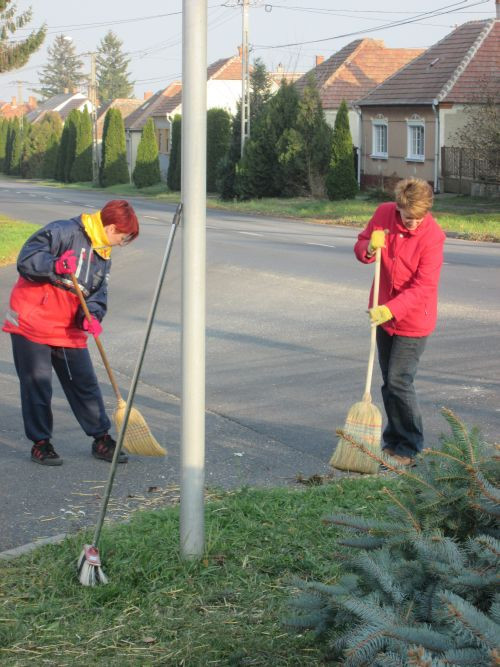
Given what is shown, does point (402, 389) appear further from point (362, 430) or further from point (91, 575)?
point (91, 575)

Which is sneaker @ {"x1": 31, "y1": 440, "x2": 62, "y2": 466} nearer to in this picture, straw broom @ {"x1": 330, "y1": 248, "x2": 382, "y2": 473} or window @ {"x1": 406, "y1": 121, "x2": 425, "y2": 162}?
straw broom @ {"x1": 330, "y1": 248, "x2": 382, "y2": 473}

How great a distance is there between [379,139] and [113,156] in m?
26.6

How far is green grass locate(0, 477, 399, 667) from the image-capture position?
12.2 ft

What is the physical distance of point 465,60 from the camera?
40156 mm

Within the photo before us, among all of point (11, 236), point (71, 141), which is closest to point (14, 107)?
point (71, 141)

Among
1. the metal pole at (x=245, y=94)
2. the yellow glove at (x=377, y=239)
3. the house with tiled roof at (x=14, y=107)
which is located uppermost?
the house with tiled roof at (x=14, y=107)

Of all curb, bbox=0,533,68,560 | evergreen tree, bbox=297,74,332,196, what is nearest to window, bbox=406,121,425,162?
evergreen tree, bbox=297,74,332,196

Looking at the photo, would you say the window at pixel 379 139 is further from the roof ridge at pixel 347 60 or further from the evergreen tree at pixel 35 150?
the evergreen tree at pixel 35 150

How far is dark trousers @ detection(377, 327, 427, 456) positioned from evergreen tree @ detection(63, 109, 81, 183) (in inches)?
2738

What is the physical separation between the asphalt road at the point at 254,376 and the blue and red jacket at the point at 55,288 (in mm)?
847

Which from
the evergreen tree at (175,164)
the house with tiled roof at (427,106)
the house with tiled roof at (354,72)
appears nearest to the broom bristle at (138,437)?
the house with tiled roof at (427,106)

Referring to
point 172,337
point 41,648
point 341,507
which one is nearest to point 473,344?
point 172,337

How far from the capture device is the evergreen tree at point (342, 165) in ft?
127

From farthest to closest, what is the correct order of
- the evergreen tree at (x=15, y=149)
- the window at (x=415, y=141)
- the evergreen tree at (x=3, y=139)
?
1. the evergreen tree at (x=3, y=139)
2. the evergreen tree at (x=15, y=149)
3. the window at (x=415, y=141)
